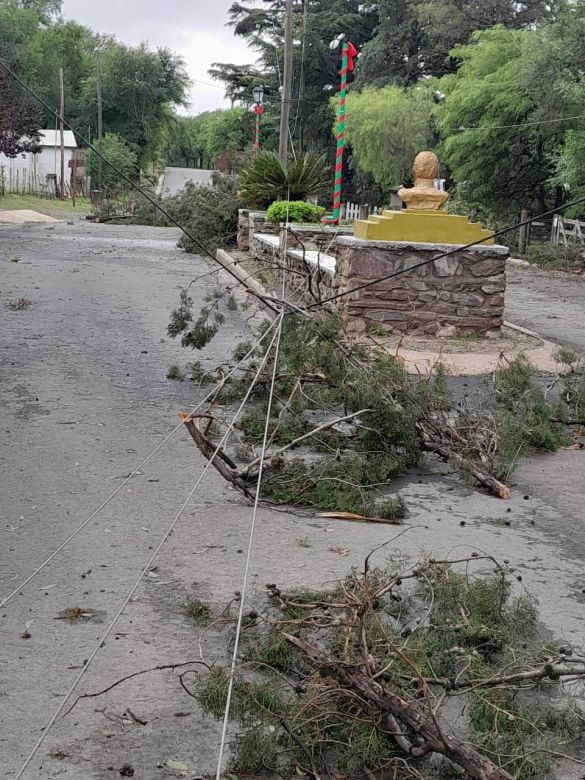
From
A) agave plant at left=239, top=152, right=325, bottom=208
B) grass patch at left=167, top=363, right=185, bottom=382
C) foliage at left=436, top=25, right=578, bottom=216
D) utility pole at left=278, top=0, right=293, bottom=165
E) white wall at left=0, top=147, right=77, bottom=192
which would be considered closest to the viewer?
grass patch at left=167, top=363, right=185, bottom=382

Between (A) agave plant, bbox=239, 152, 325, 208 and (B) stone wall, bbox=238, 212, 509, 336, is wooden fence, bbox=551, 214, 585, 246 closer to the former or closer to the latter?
(A) agave plant, bbox=239, 152, 325, 208

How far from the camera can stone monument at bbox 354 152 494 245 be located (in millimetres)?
11758

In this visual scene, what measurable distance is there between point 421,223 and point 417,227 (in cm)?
7

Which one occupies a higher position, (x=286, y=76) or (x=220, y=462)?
(x=286, y=76)

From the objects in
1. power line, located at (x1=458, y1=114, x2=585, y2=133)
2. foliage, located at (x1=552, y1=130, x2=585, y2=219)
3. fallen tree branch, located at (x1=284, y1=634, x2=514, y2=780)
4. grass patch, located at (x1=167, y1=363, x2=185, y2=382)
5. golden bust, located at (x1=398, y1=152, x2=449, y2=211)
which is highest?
power line, located at (x1=458, y1=114, x2=585, y2=133)

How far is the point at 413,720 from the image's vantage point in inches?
123

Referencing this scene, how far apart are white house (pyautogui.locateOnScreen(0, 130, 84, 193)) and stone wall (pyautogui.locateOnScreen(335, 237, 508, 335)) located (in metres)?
52.9

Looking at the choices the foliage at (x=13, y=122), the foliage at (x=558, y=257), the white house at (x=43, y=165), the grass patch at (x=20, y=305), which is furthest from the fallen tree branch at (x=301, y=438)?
the white house at (x=43, y=165)

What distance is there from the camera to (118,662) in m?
3.84

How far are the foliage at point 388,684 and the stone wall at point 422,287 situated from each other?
7526mm

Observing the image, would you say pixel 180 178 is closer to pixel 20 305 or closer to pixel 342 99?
pixel 342 99

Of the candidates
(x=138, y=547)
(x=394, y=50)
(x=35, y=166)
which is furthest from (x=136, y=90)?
(x=138, y=547)

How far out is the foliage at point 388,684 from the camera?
318cm

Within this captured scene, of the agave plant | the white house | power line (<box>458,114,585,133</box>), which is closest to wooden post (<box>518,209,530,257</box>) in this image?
power line (<box>458,114,585,133</box>)
